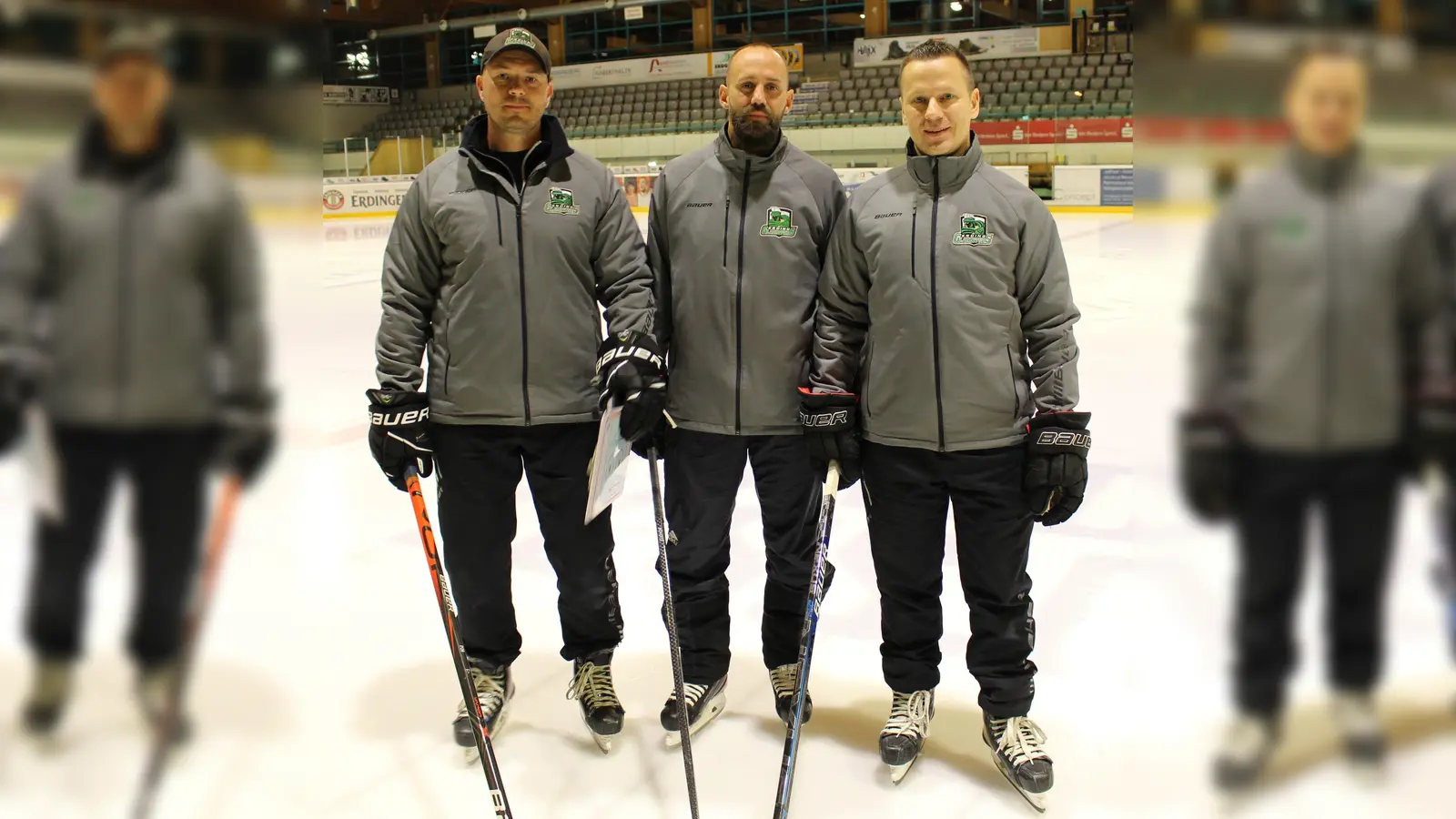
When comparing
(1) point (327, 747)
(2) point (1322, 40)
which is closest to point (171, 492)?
(1) point (327, 747)

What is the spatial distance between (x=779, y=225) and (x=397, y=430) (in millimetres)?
966

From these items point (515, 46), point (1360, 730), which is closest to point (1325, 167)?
point (1360, 730)

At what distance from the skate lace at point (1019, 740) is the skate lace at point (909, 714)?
0.55 ft

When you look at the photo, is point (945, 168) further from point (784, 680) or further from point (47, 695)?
point (47, 695)

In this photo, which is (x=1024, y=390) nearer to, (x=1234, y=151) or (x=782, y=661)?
(x=782, y=661)

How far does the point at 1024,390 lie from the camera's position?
7.11ft

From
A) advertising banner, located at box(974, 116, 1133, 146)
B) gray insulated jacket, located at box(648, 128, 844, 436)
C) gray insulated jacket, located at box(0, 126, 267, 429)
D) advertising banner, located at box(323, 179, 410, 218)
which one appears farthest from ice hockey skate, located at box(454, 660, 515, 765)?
advertising banner, located at box(323, 179, 410, 218)

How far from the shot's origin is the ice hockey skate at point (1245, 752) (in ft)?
3.06

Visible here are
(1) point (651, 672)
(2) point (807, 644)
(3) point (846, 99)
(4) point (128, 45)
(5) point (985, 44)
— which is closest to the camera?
(4) point (128, 45)

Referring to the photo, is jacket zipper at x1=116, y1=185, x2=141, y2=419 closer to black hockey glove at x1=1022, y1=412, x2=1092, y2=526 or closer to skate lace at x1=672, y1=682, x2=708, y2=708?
black hockey glove at x1=1022, y1=412, x2=1092, y2=526

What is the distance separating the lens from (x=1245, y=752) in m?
0.94

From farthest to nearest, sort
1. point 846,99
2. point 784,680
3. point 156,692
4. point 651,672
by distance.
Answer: point 846,99 → point 651,672 → point 784,680 → point 156,692

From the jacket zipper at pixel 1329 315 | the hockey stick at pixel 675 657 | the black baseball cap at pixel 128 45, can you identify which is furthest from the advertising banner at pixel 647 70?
the jacket zipper at pixel 1329 315

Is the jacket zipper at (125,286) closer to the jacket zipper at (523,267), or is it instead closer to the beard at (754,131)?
the jacket zipper at (523,267)
